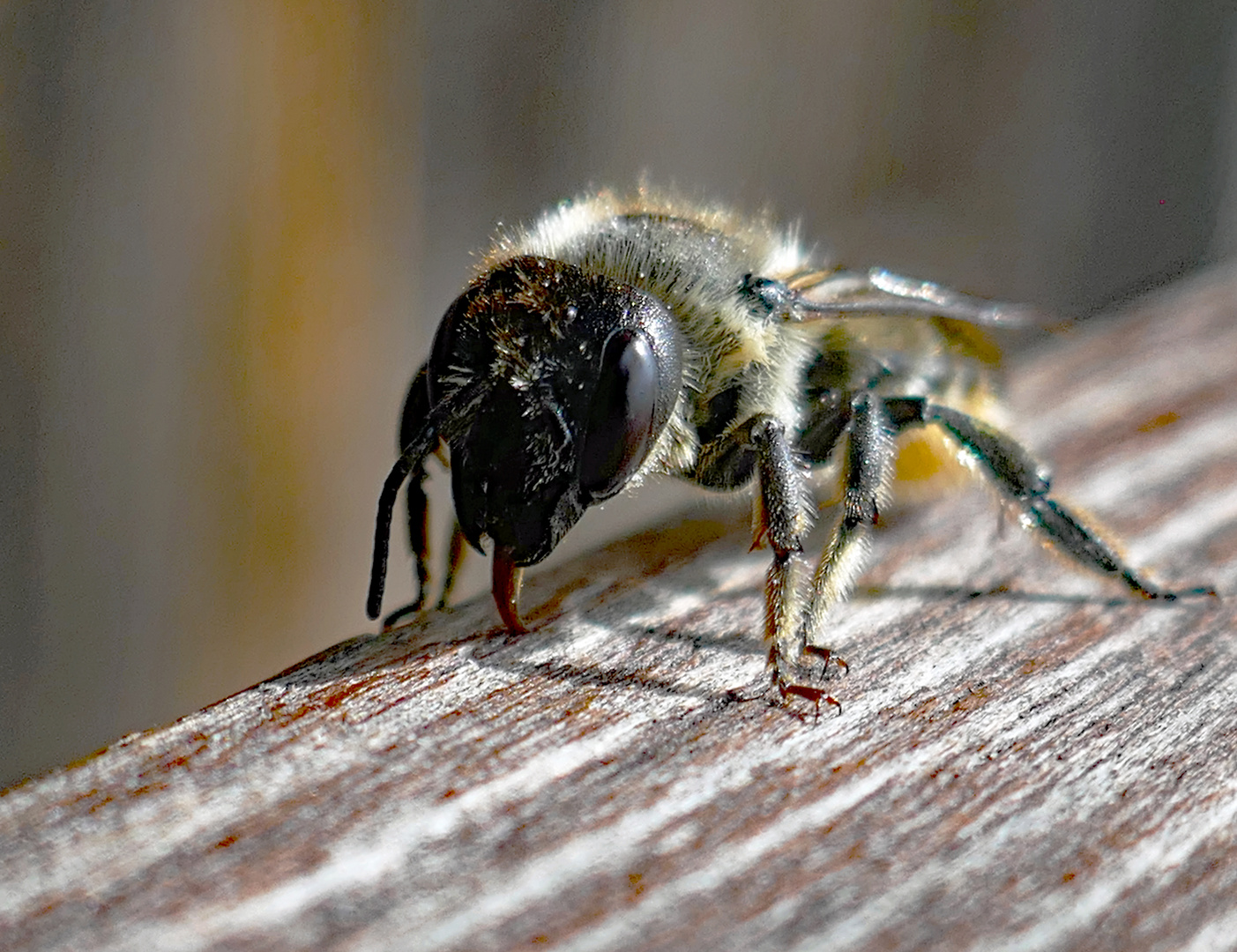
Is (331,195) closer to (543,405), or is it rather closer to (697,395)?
(697,395)

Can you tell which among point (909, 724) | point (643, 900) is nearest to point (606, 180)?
point (909, 724)

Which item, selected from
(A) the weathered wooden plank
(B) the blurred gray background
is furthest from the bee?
(B) the blurred gray background

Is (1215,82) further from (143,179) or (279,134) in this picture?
(143,179)

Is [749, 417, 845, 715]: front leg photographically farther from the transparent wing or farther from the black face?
the transparent wing

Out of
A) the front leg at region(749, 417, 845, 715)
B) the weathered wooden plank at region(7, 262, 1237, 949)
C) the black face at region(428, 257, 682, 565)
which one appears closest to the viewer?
the weathered wooden plank at region(7, 262, 1237, 949)

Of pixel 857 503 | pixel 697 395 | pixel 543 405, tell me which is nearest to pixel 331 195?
pixel 697 395

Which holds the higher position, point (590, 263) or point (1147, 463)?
point (590, 263)

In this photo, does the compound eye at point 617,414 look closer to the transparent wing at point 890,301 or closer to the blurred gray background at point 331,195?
the transparent wing at point 890,301
